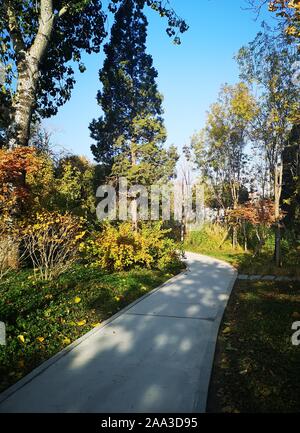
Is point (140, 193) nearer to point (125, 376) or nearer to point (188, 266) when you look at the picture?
point (188, 266)

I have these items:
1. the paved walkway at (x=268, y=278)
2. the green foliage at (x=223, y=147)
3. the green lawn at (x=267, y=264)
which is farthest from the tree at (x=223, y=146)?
the paved walkway at (x=268, y=278)

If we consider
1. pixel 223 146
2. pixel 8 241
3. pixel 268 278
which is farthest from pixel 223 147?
pixel 8 241

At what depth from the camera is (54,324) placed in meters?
5.27

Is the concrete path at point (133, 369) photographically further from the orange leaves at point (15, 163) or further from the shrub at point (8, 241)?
the orange leaves at point (15, 163)

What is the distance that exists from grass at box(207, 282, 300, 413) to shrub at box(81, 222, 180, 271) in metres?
3.99

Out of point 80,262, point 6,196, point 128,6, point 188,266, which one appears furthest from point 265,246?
point 128,6

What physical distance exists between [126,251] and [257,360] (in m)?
6.32

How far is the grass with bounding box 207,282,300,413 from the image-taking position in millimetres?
3238

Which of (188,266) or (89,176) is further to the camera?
(89,176)

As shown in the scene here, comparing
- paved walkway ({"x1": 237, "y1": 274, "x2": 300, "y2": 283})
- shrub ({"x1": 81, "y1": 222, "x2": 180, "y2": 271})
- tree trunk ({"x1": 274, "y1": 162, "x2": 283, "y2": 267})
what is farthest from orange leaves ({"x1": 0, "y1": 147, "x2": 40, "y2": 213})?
tree trunk ({"x1": 274, "y1": 162, "x2": 283, "y2": 267})

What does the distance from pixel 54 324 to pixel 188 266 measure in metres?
7.93

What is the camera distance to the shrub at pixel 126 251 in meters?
9.95

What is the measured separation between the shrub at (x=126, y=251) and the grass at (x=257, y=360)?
13.1 ft

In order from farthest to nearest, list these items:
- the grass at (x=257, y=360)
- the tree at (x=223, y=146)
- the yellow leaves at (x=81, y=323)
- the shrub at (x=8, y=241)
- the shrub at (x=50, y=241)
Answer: the tree at (x=223, y=146)
the shrub at (x=50, y=241)
the shrub at (x=8, y=241)
the yellow leaves at (x=81, y=323)
the grass at (x=257, y=360)
